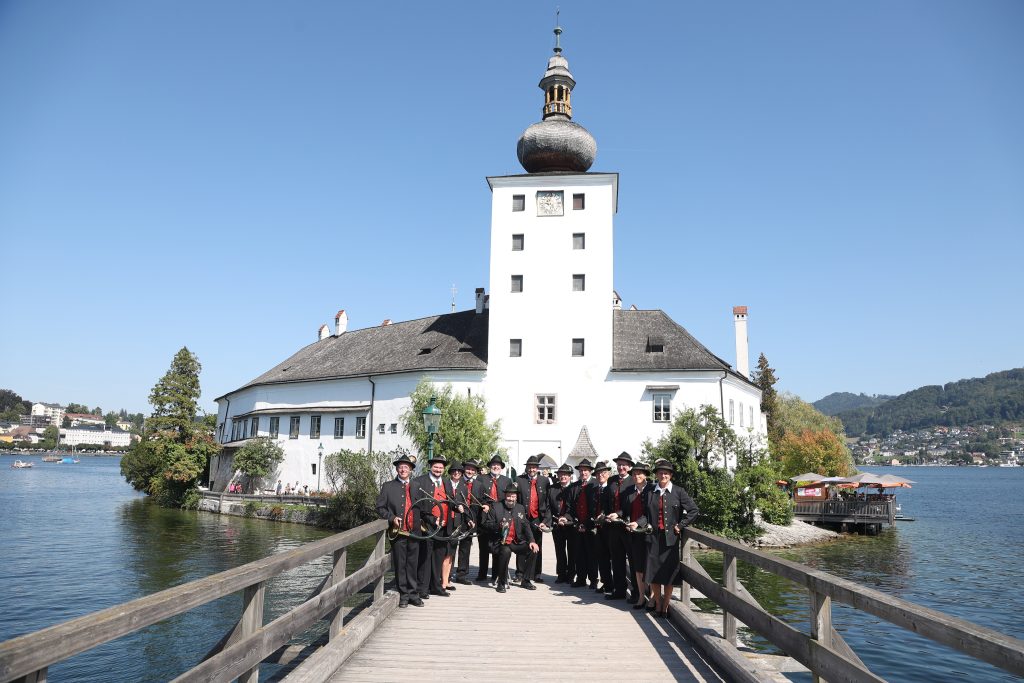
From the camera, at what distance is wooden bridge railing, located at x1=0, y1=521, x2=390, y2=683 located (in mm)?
3129

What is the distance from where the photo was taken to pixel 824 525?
43.2 meters

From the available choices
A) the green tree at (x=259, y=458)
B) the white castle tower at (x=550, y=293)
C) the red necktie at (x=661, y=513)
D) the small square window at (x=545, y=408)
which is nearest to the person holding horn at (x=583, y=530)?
the red necktie at (x=661, y=513)

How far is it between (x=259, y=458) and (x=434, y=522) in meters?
39.4

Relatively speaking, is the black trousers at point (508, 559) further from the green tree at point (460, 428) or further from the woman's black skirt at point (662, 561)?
the green tree at point (460, 428)

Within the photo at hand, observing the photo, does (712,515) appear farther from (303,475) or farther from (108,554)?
(303,475)

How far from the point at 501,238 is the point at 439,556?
96.4 feet

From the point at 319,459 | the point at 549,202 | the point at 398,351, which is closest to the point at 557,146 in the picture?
the point at 549,202

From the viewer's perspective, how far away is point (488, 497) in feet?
39.1

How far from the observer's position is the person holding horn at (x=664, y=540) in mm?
9086

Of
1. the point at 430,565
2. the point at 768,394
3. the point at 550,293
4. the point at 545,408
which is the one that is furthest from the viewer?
the point at 768,394

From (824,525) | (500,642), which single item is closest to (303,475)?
(824,525)

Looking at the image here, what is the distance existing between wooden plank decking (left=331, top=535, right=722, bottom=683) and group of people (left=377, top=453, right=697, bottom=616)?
0.48 m

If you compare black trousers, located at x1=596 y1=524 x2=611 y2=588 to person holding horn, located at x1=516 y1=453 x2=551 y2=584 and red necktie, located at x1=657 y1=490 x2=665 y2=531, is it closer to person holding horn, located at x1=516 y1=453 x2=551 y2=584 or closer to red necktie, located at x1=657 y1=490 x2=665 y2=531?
person holding horn, located at x1=516 y1=453 x2=551 y2=584

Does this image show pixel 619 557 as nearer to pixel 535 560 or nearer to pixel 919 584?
pixel 535 560
